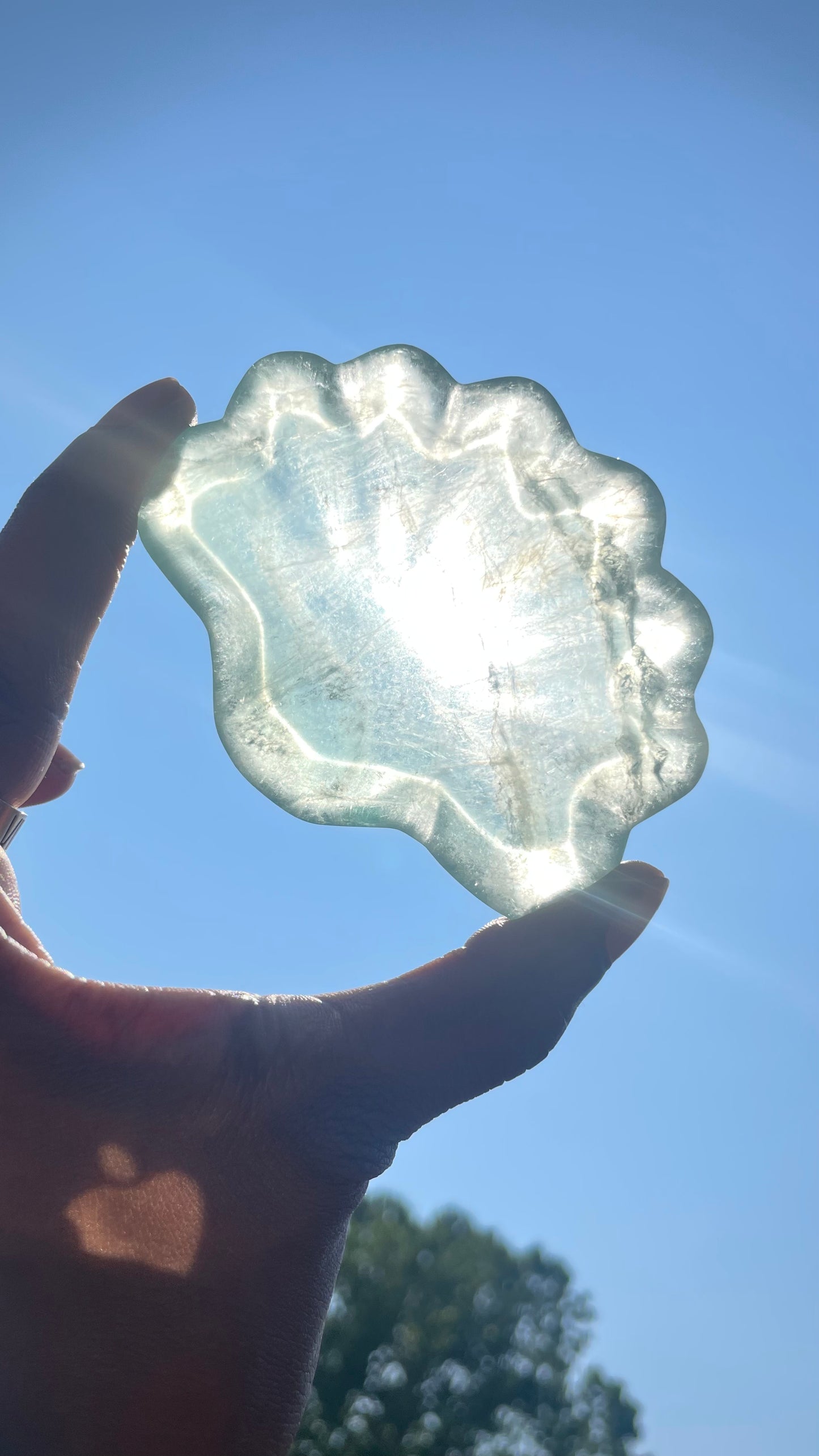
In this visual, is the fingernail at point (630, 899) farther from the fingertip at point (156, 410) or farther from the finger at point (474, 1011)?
the fingertip at point (156, 410)

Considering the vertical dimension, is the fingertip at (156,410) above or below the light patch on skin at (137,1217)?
above

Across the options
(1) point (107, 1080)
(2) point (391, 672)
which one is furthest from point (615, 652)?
(1) point (107, 1080)

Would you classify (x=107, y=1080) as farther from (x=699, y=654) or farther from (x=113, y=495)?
(x=699, y=654)

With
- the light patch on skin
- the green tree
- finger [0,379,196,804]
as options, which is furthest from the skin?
the green tree

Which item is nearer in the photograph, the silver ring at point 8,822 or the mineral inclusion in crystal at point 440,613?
the silver ring at point 8,822

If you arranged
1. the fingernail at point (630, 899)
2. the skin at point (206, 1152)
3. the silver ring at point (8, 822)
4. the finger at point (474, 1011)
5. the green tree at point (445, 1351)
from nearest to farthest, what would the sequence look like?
the skin at point (206, 1152), the finger at point (474, 1011), the fingernail at point (630, 899), the silver ring at point (8, 822), the green tree at point (445, 1351)

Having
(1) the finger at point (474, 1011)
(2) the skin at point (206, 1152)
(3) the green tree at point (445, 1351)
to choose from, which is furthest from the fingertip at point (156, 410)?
(3) the green tree at point (445, 1351)
